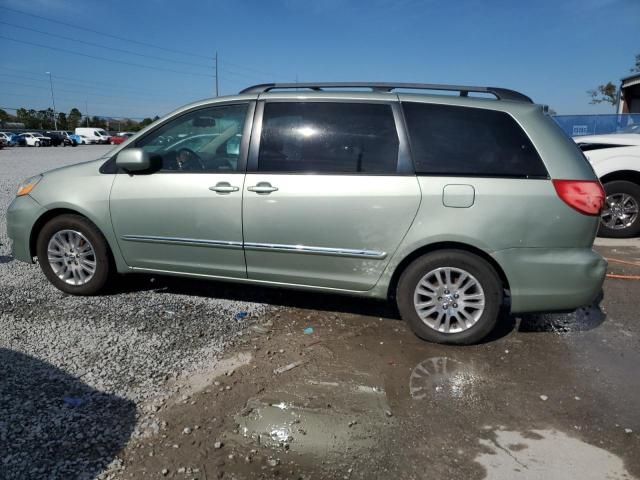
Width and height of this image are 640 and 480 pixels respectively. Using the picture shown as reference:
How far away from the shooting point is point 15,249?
454 centimetres

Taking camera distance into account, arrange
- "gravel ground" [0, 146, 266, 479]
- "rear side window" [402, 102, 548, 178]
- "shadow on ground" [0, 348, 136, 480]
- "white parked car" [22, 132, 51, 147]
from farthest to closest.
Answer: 1. "white parked car" [22, 132, 51, 147]
2. "rear side window" [402, 102, 548, 178]
3. "gravel ground" [0, 146, 266, 479]
4. "shadow on ground" [0, 348, 136, 480]

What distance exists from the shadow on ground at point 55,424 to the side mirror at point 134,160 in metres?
1.62

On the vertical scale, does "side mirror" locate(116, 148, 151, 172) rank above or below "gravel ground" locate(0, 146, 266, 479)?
above

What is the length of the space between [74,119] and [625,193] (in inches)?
3694

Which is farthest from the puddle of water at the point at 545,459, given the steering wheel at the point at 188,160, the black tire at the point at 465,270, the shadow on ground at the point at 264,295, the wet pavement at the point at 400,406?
the steering wheel at the point at 188,160

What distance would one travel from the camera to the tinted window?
11.9 feet

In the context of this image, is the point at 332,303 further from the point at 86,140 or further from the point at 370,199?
the point at 86,140

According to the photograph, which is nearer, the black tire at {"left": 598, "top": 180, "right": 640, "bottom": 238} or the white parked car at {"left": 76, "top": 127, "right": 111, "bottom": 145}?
the black tire at {"left": 598, "top": 180, "right": 640, "bottom": 238}

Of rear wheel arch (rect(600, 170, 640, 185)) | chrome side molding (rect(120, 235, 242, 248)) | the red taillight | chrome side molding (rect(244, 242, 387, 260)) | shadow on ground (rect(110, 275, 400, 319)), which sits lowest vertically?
shadow on ground (rect(110, 275, 400, 319))

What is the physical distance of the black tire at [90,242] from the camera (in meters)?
4.29

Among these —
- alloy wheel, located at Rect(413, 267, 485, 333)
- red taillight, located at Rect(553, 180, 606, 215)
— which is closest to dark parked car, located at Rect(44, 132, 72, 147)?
alloy wheel, located at Rect(413, 267, 485, 333)

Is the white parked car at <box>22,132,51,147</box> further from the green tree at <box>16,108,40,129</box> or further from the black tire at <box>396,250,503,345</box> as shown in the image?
the black tire at <box>396,250,503,345</box>

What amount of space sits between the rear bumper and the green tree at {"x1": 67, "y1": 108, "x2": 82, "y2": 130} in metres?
93.5

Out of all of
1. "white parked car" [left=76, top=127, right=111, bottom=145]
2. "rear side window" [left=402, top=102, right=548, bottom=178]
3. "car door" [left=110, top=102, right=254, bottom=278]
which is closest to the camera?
"rear side window" [left=402, top=102, right=548, bottom=178]
